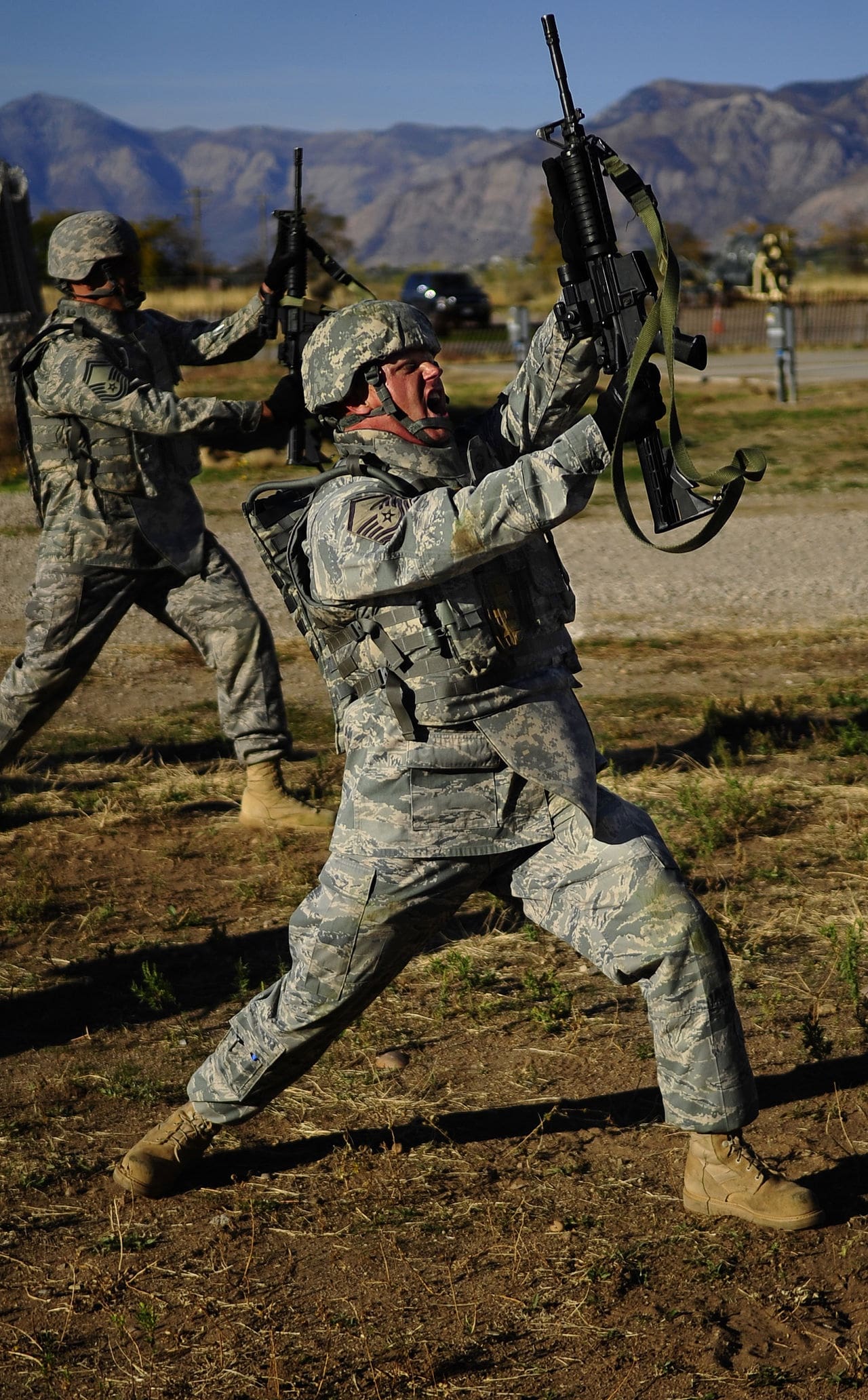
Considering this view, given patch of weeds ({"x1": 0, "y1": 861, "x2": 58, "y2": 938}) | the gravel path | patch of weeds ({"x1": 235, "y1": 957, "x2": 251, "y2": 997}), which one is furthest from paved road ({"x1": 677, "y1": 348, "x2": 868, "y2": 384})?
patch of weeds ({"x1": 235, "y1": 957, "x2": 251, "y2": 997})

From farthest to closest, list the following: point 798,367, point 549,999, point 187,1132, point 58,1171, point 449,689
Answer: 1. point 798,367
2. point 549,999
3. point 58,1171
4. point 187,1132
5. point 449,689

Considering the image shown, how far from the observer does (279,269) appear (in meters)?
5.08

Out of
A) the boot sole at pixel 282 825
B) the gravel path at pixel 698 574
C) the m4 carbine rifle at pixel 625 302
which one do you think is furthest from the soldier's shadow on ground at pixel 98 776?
the m4 carbine rifle at pixel 625 302

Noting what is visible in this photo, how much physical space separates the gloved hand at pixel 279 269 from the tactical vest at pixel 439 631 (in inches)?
86.5

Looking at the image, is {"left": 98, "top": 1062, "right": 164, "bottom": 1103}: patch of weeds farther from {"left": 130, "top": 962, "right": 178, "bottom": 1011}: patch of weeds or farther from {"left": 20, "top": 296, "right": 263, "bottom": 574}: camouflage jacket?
{"left": 20, "top": 296, "right": 263, "bottom": 574}: camouflage jacket

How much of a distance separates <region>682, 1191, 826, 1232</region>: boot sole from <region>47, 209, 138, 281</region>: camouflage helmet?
374 centimetres

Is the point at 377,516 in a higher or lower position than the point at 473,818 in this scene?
higher

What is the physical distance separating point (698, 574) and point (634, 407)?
25.1 feet

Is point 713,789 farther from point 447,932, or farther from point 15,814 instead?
point 15,814

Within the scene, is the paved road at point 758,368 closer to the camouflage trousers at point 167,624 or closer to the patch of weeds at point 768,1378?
the camouflage trousers at point 167,624

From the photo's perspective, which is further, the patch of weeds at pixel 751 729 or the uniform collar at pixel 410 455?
the patch of weeds at pixel 751 729

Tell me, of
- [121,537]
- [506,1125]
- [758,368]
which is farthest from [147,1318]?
[758,368]

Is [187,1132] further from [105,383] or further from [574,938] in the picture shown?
[105,383]

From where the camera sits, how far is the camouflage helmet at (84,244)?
5148 millimetres
